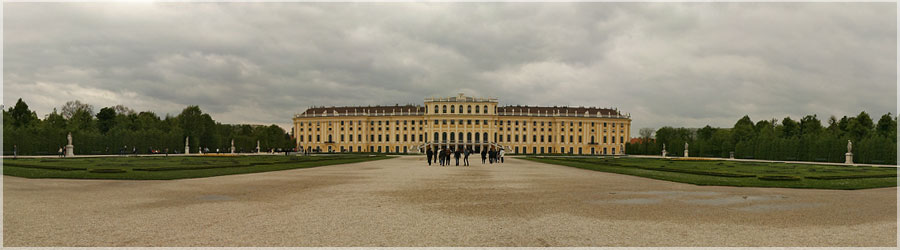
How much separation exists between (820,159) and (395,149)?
298ft

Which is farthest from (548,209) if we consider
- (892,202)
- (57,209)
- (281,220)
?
(57,209)

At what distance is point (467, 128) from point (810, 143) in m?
77.5

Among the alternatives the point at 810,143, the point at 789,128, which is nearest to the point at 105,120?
the point at 810,143

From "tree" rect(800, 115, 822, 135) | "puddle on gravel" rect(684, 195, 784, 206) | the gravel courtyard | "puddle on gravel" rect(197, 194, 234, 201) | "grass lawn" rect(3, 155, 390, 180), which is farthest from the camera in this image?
"tree" rect(800, 115, 822, 135)

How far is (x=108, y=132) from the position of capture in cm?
7262

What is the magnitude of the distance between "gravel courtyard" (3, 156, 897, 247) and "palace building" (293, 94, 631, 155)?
362 feet

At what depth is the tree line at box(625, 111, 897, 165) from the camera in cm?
4741

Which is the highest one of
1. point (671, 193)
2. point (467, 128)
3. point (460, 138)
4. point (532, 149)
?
point (467, 128)

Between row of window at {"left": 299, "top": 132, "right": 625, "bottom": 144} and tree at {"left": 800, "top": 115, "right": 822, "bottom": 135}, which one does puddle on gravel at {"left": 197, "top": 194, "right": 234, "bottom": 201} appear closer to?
tree at {"left": 800, "top": 115, "right": 822, "bottom": 135}

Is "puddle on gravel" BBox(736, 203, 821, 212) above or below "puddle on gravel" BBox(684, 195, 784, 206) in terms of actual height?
above

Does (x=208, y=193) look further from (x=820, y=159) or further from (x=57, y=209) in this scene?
(x=820, y=159)

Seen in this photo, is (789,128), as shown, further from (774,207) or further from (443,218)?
(443,218)

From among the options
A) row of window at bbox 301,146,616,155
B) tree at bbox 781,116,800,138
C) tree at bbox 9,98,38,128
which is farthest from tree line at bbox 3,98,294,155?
tree at bbox 781,116,800,138

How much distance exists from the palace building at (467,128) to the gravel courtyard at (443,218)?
110472 millimetres
